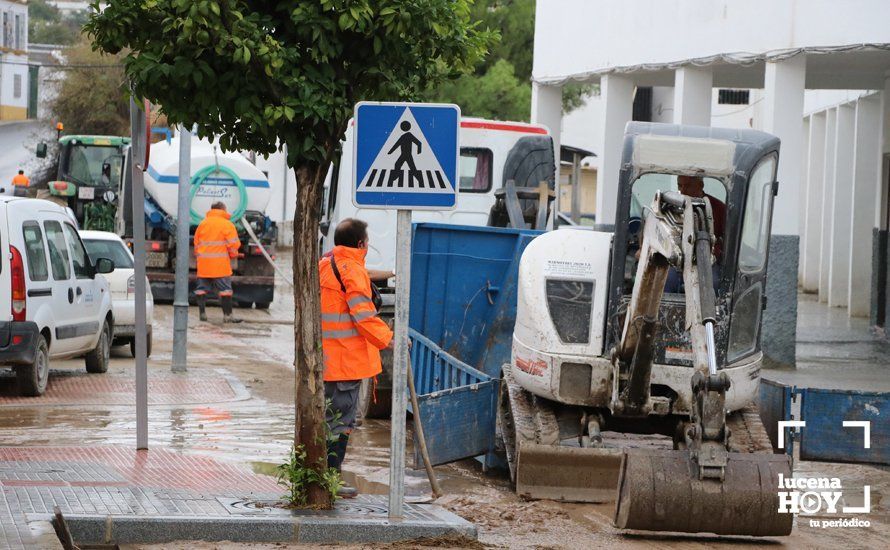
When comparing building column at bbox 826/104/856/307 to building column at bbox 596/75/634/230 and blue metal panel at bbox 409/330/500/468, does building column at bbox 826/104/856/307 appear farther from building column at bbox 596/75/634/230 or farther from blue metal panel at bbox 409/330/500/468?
blue metal panel at bbox 409/330/500/468

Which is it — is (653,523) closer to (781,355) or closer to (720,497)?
(720,497)

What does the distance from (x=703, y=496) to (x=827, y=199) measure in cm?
2316

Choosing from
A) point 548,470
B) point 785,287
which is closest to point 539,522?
point 548,470

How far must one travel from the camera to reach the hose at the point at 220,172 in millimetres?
26031

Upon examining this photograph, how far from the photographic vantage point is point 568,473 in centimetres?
1034

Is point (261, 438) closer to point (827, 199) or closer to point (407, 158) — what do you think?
point (407, 158)

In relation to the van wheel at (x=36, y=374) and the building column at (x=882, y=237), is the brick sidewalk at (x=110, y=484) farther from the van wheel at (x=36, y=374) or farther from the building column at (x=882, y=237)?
the building column at (x=882, y=237)

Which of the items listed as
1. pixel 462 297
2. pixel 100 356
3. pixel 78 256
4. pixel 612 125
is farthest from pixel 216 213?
pixel 462 297

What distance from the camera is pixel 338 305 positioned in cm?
970

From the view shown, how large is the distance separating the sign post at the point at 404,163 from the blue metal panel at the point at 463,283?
16.4 feet

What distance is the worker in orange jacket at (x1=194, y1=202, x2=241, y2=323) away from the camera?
24.1 metres

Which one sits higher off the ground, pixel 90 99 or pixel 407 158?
pixel 90 99

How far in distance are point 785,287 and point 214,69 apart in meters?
11.5

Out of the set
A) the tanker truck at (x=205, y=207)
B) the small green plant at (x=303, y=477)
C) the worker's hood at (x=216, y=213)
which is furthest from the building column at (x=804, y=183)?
the small green plant at (x=303, y=477)
